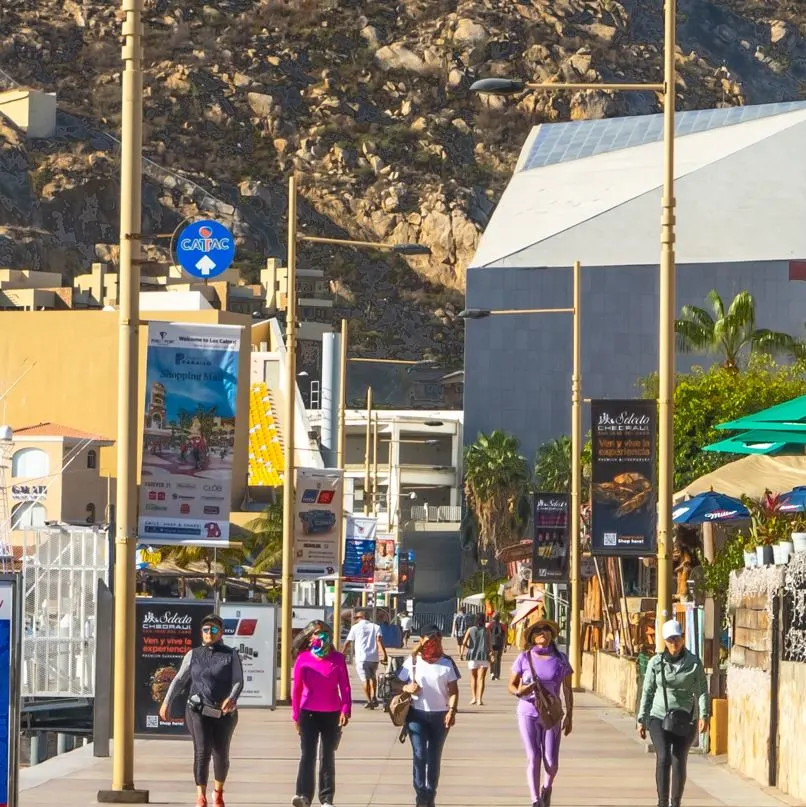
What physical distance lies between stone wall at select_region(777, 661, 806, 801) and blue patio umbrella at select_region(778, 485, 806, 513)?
7.25 m

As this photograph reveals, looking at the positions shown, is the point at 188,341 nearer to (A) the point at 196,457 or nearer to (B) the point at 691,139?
(A) the point at 196,457

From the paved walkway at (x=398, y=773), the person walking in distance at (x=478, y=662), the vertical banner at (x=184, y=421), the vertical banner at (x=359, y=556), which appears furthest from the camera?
the vertical banner at (x=359, y=556)

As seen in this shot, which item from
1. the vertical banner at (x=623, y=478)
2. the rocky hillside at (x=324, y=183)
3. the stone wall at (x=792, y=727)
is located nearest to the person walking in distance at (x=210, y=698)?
the stone wall at (x=792, y=727)

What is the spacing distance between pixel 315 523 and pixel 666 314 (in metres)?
11.4

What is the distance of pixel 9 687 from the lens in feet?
39.6

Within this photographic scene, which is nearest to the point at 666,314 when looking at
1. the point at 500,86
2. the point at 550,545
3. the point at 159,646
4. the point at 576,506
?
the point at 500,86

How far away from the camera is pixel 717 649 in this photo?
75.2 feet

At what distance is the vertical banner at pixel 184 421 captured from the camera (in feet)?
64.3

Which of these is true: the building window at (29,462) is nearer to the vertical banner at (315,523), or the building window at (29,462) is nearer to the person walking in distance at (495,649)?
the person walking in distance at (495,649)

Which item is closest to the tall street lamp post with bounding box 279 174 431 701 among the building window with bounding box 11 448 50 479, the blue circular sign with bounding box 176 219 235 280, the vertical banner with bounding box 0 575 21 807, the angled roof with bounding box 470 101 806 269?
the blue circular sign with bounding box 176 219 235 280

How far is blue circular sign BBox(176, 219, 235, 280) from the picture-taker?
44188 mm

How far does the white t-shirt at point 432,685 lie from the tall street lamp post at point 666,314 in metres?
5.27

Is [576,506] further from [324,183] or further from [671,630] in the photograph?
[324,183]

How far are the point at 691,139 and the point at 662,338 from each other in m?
86.9
